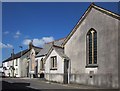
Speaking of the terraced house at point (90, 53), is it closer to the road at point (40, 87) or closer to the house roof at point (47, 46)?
the road at point (40, 87)

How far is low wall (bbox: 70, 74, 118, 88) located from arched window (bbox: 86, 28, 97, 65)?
1895 millimetres

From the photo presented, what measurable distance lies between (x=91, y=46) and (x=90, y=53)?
845 mm

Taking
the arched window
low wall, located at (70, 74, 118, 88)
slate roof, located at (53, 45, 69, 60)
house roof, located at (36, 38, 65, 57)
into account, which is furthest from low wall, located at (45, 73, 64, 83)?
house roof, located at (36, 38, 65, 57)

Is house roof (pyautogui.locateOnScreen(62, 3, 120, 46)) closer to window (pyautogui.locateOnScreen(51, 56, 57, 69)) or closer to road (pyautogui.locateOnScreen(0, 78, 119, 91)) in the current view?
window (pyautogui.locateOnScreen(51, 56, 57, 69))

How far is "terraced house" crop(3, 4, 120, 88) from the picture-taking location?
23.5 meters

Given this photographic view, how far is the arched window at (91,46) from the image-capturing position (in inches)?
1042

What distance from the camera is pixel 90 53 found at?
27.1 meters

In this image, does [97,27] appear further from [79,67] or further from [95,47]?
[79,67]

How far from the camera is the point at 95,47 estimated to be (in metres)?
26.5

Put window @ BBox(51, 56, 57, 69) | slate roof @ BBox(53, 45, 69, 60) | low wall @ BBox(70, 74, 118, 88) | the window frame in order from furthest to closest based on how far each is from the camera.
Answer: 1. window @ BBox(51, 56, 57, 69)
2. slate roof @ BBox(53, 45, 69, 60)
3. the window frame
4. low wall @ BBox(70, 74, 118, 88)

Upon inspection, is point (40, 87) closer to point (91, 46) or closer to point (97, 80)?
point (97, 80)

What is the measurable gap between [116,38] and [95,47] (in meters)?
3.81

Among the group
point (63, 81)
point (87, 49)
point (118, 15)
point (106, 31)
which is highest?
point (118, 15)

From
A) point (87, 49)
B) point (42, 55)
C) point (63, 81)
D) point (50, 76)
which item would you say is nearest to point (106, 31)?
point (87, 49)
